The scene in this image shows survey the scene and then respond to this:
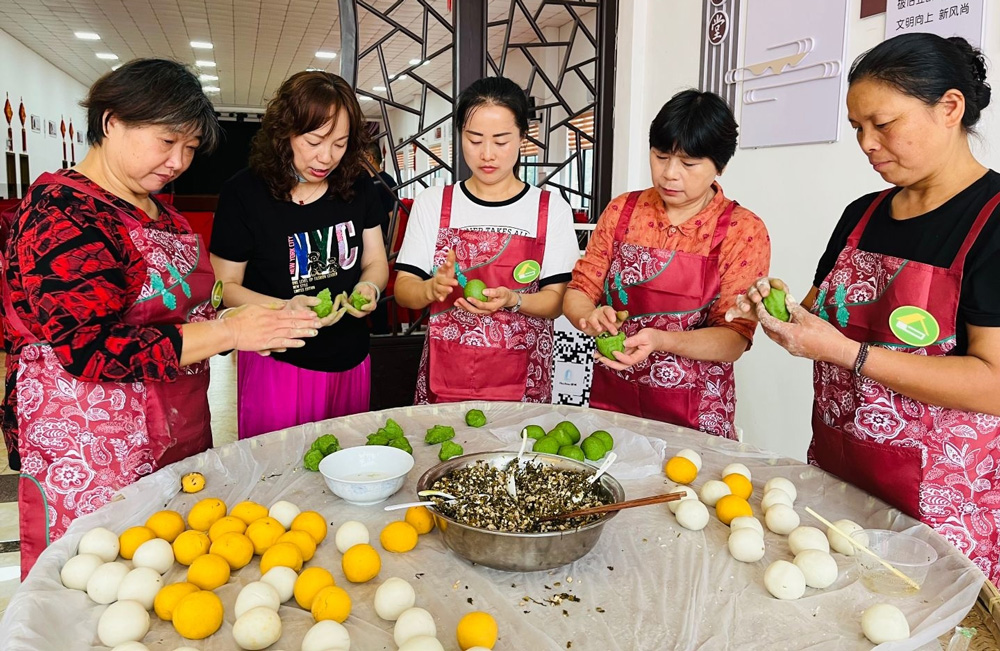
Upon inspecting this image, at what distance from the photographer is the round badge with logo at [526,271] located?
2.27m

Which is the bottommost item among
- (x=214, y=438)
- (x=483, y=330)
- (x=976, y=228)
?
(x=214, y=438)

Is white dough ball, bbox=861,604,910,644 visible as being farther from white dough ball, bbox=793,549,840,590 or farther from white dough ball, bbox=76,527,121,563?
white dough ball, bbox=76,527,121,563

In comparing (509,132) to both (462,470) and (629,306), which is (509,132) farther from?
(462,470)

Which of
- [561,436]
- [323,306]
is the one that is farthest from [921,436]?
[323,306]

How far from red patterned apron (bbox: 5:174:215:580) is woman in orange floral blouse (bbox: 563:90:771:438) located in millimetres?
1181

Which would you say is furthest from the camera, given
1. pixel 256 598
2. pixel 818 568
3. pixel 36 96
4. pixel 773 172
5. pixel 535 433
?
pixel 36 96

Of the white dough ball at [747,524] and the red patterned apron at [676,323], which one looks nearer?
the white dough ball at [747,524]

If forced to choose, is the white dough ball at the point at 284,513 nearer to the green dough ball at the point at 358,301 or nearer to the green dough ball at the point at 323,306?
the green dough ball at the point at 323,306

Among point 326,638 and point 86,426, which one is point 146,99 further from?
point 326,638

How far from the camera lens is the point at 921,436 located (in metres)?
1.48

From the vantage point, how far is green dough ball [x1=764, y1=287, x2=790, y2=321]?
1.57 metres

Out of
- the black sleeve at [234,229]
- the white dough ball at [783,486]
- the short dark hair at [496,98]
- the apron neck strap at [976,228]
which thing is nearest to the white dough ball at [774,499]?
the white dough ball at [783,486]

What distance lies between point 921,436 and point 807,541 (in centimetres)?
42

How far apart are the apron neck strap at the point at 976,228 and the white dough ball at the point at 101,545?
1748 millimetres
